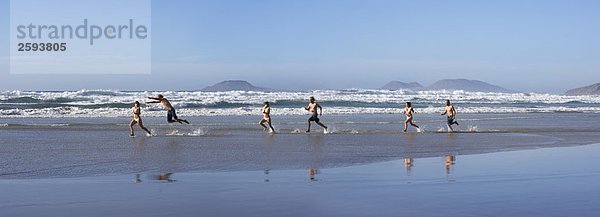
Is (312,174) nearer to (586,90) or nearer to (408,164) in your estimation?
(408,164)

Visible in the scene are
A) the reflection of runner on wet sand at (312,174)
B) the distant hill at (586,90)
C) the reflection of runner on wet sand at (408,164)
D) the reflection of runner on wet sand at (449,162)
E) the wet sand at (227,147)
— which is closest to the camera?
the reflection of runner on wet sand at (312,174)

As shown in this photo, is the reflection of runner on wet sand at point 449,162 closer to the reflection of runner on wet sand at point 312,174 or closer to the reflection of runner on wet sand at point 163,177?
the reflection of runner on wet sand at point 312,174

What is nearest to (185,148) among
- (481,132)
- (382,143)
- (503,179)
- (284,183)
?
(382,143)

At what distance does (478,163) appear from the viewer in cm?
1386

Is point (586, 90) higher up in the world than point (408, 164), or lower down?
higher up

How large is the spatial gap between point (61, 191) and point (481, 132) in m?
18.4

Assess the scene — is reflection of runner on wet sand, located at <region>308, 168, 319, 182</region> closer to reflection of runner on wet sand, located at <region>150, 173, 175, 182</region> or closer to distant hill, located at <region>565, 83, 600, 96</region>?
reflection of runner on wet sand, located at <region>150, 173, 175, 182</region>

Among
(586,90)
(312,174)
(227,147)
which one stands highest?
(586,90)

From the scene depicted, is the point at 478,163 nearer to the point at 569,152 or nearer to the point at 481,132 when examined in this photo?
the point at 569,152

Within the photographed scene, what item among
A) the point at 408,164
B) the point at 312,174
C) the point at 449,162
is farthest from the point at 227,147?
the point at 312,174

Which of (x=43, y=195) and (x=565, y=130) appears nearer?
(x=43, y=195)

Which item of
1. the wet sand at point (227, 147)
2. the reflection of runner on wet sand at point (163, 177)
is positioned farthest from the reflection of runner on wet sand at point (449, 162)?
the reflection of runner on wet sand at point (163, 177)

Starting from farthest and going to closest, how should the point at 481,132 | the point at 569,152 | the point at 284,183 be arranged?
the point at 481,132
the point at 569,152
the point at 284,183

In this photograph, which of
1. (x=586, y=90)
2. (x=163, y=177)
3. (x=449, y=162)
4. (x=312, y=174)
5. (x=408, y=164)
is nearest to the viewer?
(x=163, y=177)
